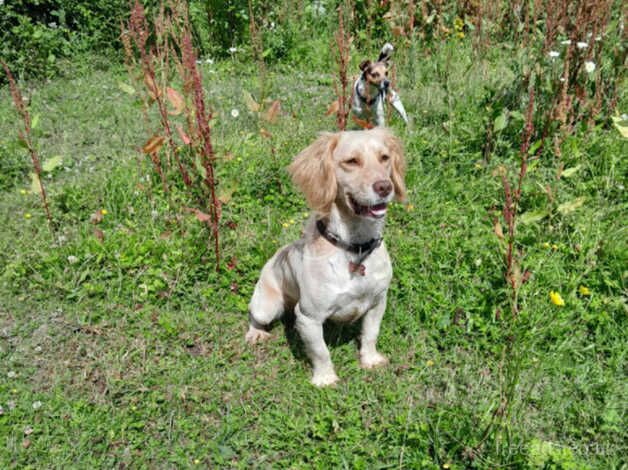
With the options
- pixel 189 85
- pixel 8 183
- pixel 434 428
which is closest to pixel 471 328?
pixel 434 428

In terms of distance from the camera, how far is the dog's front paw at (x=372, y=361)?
279 centimetres

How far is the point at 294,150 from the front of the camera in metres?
4.52

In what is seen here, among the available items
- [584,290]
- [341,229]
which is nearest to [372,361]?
[341,229]

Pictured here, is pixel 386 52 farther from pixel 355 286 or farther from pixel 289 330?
pixel 355 286

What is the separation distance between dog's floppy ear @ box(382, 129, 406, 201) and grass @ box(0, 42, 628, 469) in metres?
0.75

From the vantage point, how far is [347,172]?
7.74ft

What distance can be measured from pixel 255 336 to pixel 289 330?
0.23 meters

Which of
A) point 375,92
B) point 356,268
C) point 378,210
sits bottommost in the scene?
point 356,268

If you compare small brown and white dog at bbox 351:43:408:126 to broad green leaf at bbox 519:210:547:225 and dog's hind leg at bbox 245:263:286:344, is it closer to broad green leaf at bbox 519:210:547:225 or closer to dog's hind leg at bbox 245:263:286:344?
broad green leaf at bbox 519:210:547:225

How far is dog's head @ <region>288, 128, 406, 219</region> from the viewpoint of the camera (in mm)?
2271

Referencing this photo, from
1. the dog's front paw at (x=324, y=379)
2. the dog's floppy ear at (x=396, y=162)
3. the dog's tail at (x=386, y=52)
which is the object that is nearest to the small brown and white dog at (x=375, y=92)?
the dog's tail at (x=386, y=52)

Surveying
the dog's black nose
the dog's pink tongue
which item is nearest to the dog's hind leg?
the dog's pink tongue

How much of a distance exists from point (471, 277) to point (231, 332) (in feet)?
5.12

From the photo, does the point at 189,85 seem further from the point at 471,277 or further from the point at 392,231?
the point at 471,277
